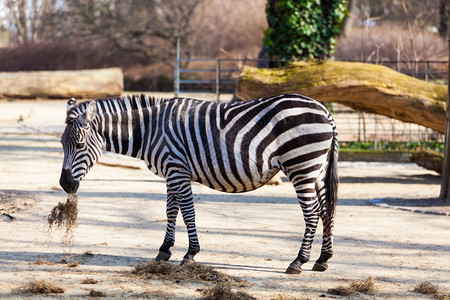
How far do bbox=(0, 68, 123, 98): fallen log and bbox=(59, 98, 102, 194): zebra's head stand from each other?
16711mm

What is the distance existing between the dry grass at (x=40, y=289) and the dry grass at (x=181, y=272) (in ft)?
2.84

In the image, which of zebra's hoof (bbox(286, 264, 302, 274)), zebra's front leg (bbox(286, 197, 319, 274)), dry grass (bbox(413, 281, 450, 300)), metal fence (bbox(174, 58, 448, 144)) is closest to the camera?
dry grass (bbox(413, 281, 450, 300))

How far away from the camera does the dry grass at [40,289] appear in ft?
16.4

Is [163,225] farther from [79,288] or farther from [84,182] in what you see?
[84,182]

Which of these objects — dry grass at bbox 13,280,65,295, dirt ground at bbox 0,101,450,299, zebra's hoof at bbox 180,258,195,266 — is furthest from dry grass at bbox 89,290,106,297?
zebra's hoof at bbox 180,258,195,266

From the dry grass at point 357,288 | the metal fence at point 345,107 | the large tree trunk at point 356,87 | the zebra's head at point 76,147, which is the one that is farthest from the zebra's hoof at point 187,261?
the metal fence at point 345,107

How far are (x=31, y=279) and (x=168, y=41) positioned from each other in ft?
86.3

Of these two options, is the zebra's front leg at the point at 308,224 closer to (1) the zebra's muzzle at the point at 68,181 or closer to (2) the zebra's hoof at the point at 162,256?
(2) the zebra's hoof at the point at 162,256

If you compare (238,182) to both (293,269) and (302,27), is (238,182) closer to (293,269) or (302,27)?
(293,269)

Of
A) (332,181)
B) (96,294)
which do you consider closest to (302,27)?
(332,181)

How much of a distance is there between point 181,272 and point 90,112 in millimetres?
1742

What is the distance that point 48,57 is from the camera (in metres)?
29.5

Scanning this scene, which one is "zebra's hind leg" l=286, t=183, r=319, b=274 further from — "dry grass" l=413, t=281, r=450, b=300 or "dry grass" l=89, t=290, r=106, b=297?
"dry grass" l=89, t=290, r=106, b=297

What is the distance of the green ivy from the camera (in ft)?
50.1
